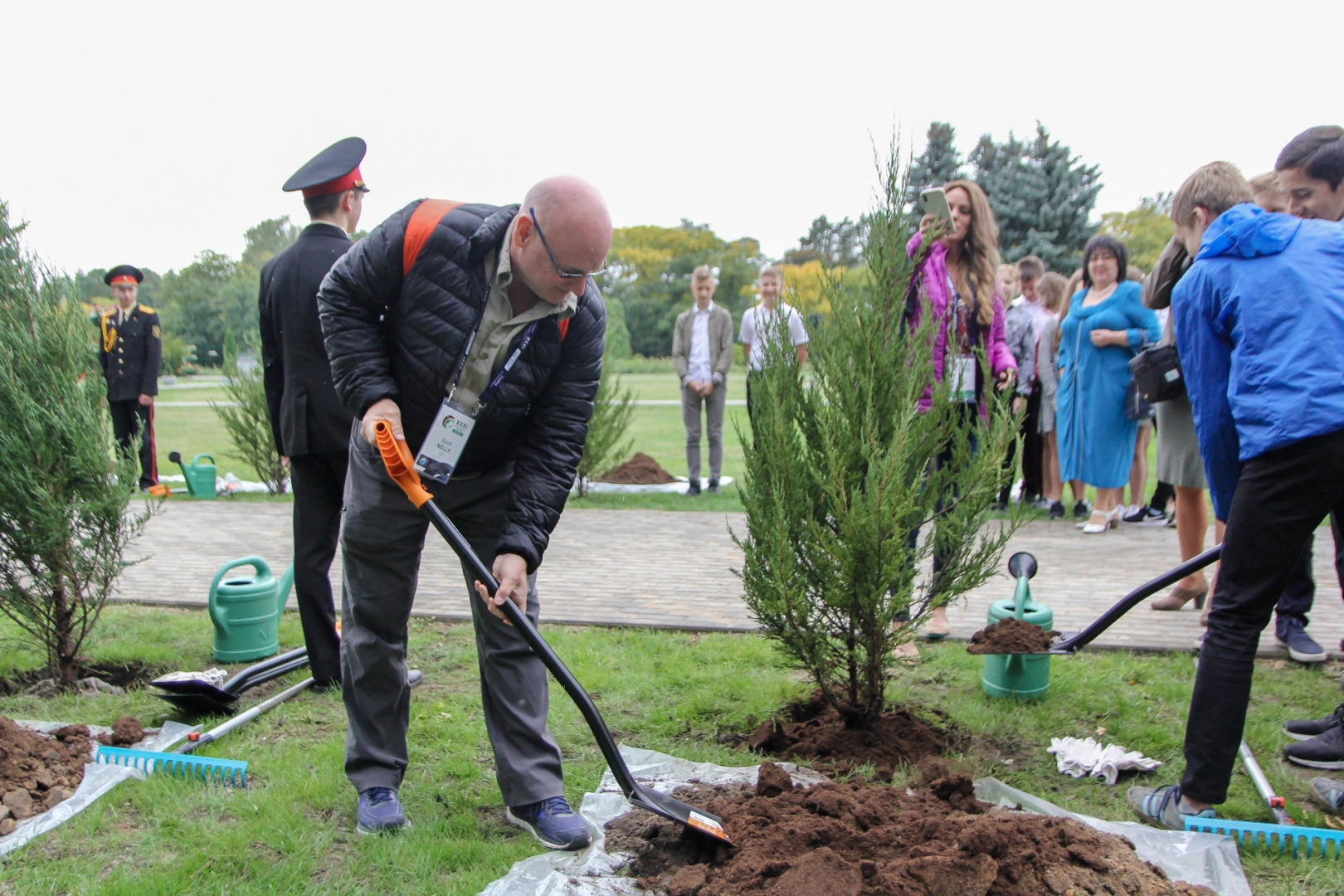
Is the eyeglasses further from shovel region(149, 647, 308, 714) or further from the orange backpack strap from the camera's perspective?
shovel region(149, 647, 308, 714)

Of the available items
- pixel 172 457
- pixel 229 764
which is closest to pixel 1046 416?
pixel 229 764

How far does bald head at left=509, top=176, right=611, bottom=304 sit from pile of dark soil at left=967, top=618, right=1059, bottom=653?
2.36m

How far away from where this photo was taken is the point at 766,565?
3535 millimetres

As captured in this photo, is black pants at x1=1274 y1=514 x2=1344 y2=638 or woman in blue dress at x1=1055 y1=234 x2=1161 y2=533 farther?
woman in blue dress at x1=1055 y1=234 x2=1161 y2=533

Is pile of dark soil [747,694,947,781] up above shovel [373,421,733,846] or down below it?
below

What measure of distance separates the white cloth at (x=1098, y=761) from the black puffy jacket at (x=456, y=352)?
7.04 ft

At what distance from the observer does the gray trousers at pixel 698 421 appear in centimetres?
1016

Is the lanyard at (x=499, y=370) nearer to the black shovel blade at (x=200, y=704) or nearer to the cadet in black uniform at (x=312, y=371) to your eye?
the cadet in black uniform at (x=312, y=371)

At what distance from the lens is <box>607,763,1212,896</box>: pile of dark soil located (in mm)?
2379

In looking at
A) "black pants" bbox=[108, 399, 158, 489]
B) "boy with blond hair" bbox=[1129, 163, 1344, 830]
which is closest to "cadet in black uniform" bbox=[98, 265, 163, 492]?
"black pants" bbox=[108, 399, 158, 489]

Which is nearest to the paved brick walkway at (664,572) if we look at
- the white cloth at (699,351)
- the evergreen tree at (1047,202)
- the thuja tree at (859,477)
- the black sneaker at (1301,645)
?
the black sneaker at (1301,645)

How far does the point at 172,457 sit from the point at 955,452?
912cm

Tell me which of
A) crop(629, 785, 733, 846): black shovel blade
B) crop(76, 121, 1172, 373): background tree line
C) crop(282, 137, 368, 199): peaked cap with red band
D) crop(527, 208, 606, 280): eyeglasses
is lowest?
crop(629, 785, 733, 846): black shovel blade

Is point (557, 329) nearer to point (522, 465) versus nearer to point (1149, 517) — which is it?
point (522, 465)
